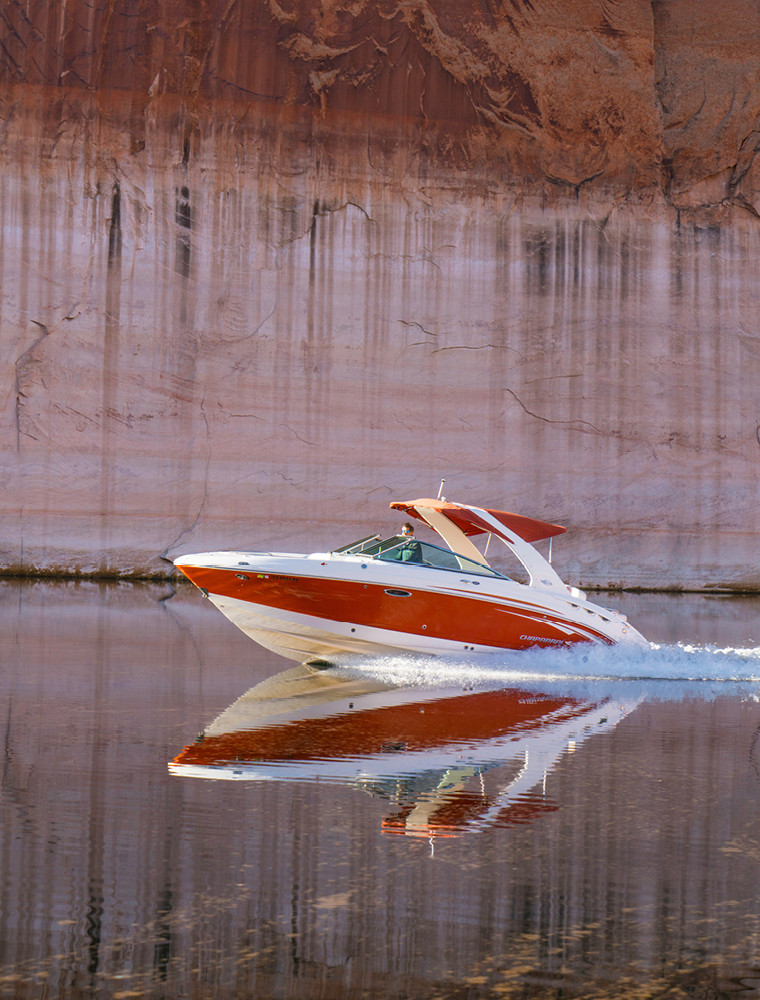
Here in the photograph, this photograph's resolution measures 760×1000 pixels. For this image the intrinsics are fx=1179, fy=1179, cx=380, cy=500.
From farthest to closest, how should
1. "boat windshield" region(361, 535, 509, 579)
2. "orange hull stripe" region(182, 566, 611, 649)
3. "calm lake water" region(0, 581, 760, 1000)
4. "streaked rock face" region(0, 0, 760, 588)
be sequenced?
"streaked rock face" region(0, 0, 760, 588) < "boat windshield" region(361, 535, 509, 579) < "orange hull stripe" region(182, 566, 611, 649) < "calm lake water" region(0, 581, 760, 1000)

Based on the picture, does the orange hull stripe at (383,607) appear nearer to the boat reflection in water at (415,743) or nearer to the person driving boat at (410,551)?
the person driving boat at (410,551)

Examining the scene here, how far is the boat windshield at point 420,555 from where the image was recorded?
37.6 ft

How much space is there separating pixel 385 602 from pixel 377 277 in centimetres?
1656

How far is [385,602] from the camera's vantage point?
11.2 m

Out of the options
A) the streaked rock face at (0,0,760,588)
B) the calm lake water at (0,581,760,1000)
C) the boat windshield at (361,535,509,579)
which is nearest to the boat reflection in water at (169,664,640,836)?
the calm lake water at (0,581,760,1000)

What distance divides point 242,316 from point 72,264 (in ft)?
12.4

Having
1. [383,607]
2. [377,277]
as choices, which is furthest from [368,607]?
[377,277]

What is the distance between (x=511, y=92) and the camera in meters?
27.5

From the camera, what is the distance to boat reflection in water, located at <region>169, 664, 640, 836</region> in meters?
5.84

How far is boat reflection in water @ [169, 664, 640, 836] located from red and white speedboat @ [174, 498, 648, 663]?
1.00m

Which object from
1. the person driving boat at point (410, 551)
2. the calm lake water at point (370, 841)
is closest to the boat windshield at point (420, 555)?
the person driving boat at point (410, 551)

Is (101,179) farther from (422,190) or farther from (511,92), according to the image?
(511,92)

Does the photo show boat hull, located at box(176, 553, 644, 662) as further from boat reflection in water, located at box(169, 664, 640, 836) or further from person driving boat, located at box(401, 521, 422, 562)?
boat reflection in water, located at box(169, 664, 640, 836)

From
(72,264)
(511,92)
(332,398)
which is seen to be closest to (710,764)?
(332,398)
